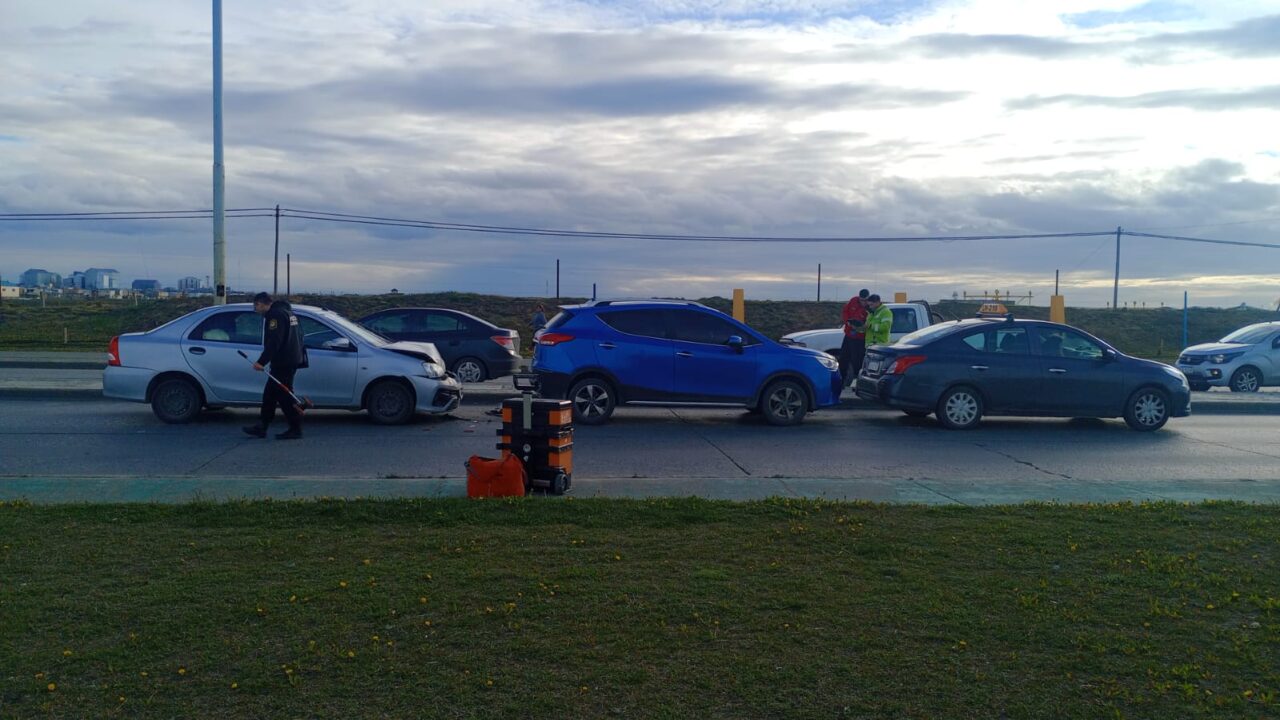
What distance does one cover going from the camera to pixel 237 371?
44.3ft

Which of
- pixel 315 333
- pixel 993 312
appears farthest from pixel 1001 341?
pixel 993 312

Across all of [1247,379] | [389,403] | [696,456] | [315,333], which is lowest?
[696,456]

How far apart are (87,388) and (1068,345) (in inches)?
604

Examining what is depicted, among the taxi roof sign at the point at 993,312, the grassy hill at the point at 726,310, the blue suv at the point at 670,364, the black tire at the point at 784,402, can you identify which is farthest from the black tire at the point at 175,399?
the grassy hill at the point at 726,310

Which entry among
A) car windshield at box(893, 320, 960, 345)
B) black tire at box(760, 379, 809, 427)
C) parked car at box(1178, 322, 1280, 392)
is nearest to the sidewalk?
parked car at box(1178, 322, 1280, 392)

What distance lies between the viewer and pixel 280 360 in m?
12.2

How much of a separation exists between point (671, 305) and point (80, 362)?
15.7 m

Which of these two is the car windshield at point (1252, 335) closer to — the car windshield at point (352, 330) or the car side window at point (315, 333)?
the car windshield at point (352, 330)

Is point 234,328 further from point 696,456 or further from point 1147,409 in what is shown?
point 1147,409

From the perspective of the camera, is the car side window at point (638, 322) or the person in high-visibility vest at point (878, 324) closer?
the car side window at point (638, 322)

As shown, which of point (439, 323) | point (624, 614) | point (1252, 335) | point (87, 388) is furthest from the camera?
point (1252, 335)

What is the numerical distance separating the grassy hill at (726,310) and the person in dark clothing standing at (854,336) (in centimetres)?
1887

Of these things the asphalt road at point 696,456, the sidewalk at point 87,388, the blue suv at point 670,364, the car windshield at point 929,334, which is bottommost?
the asphalt road at point 696,456

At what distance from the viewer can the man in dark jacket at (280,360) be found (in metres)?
12.1
